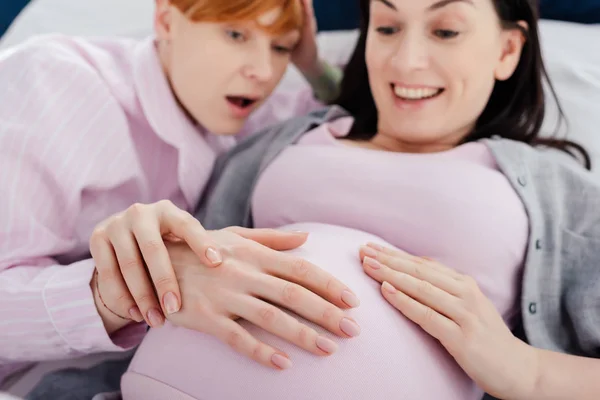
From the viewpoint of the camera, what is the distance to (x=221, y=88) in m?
1.08

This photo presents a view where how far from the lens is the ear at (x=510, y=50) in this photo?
1.03 metres

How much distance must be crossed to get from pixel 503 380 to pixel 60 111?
0.77 m

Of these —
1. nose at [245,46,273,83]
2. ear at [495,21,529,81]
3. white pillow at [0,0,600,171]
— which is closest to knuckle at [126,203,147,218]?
nose at [245,46,273,83]

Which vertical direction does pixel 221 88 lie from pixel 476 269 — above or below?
above

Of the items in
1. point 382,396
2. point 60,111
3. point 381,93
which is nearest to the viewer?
point 382,396

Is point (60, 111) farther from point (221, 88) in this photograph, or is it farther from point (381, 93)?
point (381, 93)

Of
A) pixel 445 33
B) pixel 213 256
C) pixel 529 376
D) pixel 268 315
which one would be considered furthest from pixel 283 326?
pixel 445 33

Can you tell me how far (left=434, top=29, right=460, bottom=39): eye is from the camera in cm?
95

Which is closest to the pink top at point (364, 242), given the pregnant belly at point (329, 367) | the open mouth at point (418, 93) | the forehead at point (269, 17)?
the pregnant belly at point (329, 367)

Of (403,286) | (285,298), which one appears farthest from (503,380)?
(285,298)

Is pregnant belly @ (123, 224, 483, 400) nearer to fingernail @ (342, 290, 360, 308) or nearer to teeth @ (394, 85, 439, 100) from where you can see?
fingernail @ (342, 290, 360, 308)

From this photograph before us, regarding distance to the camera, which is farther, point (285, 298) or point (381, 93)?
point (381, 93)

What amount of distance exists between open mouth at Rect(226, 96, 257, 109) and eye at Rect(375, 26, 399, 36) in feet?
0.93

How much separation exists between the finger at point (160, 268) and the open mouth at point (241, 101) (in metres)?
0.47
